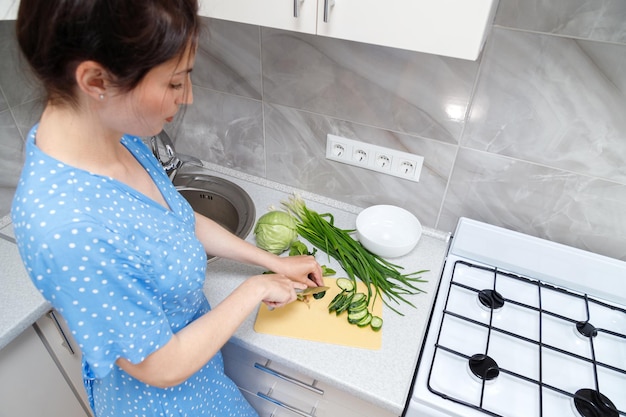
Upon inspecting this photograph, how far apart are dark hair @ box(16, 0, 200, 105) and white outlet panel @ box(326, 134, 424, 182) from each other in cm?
70

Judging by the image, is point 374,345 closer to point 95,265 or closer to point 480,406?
point 480,406

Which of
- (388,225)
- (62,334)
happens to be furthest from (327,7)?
(62,334)

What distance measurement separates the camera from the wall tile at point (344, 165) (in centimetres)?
112

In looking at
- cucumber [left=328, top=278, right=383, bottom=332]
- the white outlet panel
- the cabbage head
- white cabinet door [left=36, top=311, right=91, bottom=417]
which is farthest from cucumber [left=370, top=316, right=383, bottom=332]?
white cabinet door [left=36, top=311, right=91, bottom=417]

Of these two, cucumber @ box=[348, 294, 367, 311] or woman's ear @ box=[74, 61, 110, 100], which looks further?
cucumber @ box=[348, 294, 367, 311]

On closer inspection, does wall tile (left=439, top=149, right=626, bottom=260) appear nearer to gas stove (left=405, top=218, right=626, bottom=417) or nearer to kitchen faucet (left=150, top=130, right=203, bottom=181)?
gas stove (left=405, top=218, right=626, bottom=417)

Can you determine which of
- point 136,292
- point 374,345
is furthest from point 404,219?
point 136,292

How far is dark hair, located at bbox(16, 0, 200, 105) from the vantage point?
0.47 meters

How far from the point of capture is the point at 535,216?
1087mm

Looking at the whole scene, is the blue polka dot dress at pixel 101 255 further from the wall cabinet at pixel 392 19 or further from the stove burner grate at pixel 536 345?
the stove burner grate at pixel 536 345

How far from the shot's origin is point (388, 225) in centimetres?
121

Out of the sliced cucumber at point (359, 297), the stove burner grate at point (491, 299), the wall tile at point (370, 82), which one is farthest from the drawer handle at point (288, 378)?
the wall tile at point (370, 82)

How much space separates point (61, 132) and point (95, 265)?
0.67 feet

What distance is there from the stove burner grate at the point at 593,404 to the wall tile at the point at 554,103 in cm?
49
